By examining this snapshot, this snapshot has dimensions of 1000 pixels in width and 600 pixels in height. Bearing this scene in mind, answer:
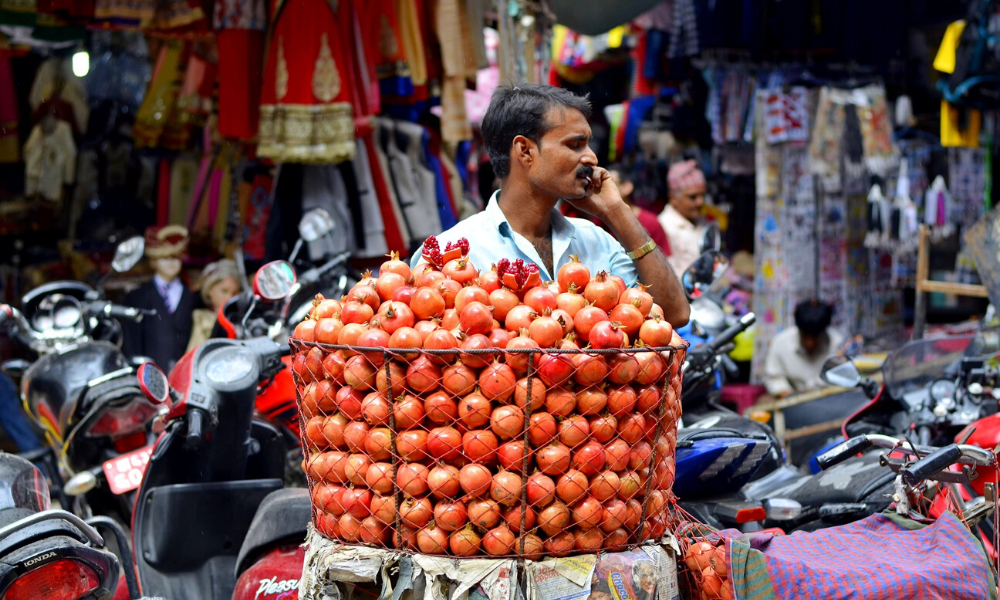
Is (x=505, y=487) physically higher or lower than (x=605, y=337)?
lower

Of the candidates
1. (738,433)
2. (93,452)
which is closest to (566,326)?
(738,433)

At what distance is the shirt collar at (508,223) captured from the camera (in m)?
2.95

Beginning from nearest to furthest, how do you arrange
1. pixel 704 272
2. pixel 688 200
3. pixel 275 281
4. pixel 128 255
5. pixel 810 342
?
pixel 275 281 < pixel 704 272 < pixel 128 255 < pixel 688 200 < pixel 810 342

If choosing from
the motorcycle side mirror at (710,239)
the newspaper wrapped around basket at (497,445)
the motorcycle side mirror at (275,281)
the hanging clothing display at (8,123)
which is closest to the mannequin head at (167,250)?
the hanging clothing display at (8,123)

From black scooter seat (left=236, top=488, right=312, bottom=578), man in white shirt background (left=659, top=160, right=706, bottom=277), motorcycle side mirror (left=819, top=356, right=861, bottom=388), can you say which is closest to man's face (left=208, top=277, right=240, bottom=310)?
man in white shirt background (left=659, top=160, right=706, bottom=277)

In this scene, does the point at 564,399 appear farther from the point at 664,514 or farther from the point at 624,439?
the point at 664,514

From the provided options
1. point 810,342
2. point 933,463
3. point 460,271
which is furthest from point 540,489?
point 810,342

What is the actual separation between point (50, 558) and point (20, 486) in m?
0.41

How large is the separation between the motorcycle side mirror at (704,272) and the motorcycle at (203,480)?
1.84 m

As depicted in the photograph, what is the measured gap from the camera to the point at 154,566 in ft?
10.6

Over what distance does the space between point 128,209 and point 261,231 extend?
5.84 ft

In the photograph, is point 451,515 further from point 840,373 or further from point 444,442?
point 840,373

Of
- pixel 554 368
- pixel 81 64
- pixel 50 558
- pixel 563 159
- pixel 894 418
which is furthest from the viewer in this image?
pixel 81 64

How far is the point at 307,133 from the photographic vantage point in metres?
5.96
